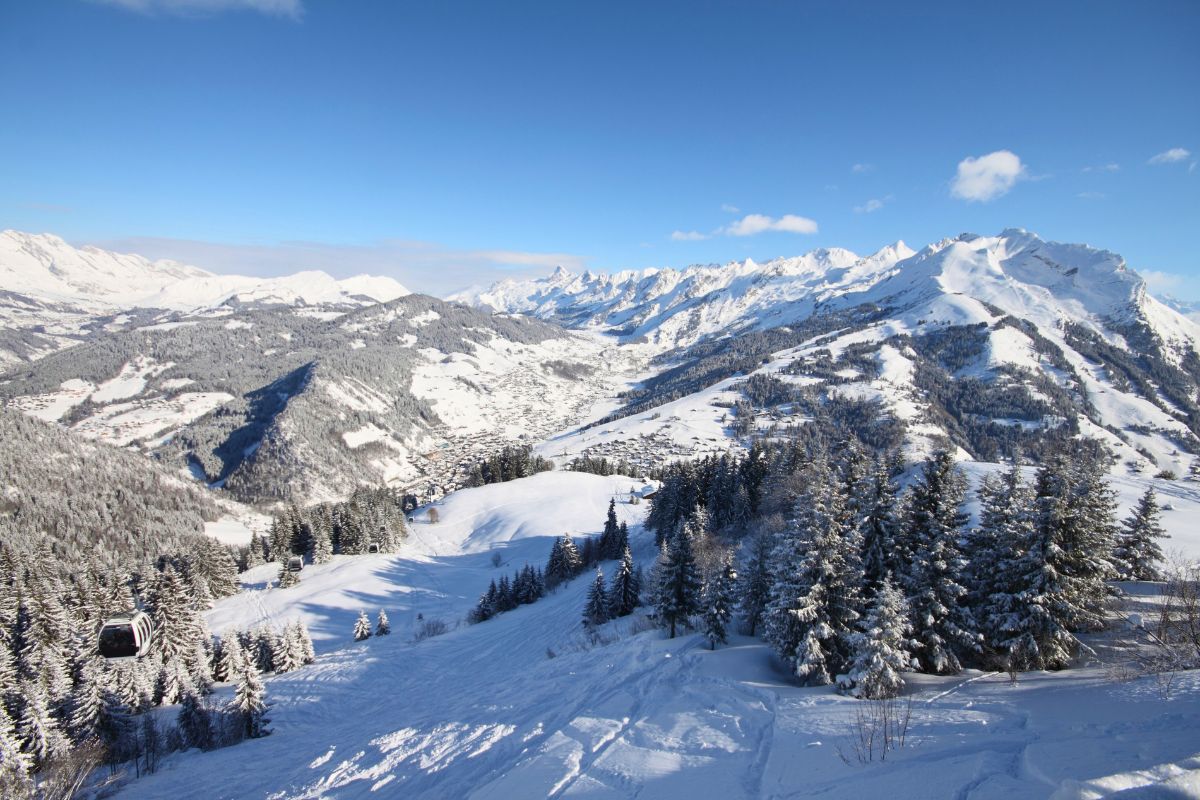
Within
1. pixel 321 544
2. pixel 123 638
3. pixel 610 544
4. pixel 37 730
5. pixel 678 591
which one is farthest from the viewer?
pixel 321 544

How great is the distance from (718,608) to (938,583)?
1103 centimetres

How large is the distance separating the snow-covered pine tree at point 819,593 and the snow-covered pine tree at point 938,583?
91.6 inches

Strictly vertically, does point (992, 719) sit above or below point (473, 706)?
above

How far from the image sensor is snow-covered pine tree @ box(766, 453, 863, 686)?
2180cm

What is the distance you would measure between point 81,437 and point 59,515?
4187cm

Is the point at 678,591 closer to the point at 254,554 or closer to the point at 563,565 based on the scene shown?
the point at 563,565

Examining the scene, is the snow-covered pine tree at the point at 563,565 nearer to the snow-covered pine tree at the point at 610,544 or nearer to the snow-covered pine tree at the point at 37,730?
the snow-covered pine tree at the point at 610,544

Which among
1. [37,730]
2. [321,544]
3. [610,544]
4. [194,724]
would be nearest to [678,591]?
[194,724]

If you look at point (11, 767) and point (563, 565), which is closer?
point (11, 767)

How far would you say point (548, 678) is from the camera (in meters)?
28.7

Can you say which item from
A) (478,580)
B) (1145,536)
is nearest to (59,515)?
(478,580)

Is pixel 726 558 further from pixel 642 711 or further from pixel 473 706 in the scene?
pixel 473 706

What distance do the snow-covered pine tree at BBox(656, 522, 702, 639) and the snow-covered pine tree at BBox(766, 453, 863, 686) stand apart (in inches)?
412

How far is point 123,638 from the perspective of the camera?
4331 cm
